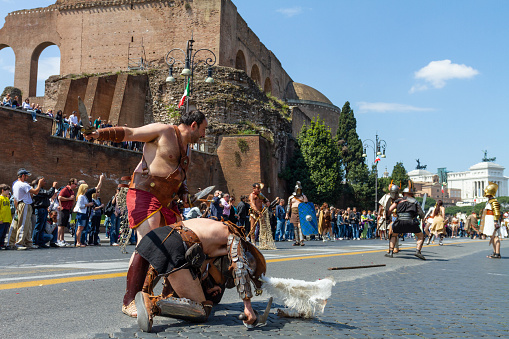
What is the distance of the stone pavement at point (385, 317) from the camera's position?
156 inches

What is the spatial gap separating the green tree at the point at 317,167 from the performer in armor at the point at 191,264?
41.6 m

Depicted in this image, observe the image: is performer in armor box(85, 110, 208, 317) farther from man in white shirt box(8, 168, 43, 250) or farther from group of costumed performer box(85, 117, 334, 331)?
man in white shirt box(8, 168, 43, 250)

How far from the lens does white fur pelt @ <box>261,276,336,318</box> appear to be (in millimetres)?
4367

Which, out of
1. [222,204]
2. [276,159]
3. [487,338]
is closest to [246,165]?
[276,159]

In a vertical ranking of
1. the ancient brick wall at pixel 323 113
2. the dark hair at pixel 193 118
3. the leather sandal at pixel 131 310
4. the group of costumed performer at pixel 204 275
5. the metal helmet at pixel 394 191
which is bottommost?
the leather sandal at pixel 131 310

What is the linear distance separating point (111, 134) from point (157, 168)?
53cm

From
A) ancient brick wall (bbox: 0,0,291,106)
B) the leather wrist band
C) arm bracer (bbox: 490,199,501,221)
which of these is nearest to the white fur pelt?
the leather wrist band

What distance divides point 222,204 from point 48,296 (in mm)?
12676

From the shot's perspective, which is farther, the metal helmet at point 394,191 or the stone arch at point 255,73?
the stone arch at point 255,73

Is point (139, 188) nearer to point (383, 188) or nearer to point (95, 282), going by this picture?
point (95, 282)

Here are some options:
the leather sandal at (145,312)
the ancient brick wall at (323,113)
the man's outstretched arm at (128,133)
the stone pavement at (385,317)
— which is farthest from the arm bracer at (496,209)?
the ancient brick wall at (323,113)

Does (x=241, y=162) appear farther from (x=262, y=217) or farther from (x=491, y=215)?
(x=491, y=215)

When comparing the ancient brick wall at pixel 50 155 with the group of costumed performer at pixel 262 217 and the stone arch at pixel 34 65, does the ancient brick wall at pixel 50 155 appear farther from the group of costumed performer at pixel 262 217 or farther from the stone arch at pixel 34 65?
the stone arch at pixel 34 65

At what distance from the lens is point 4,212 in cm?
1259
